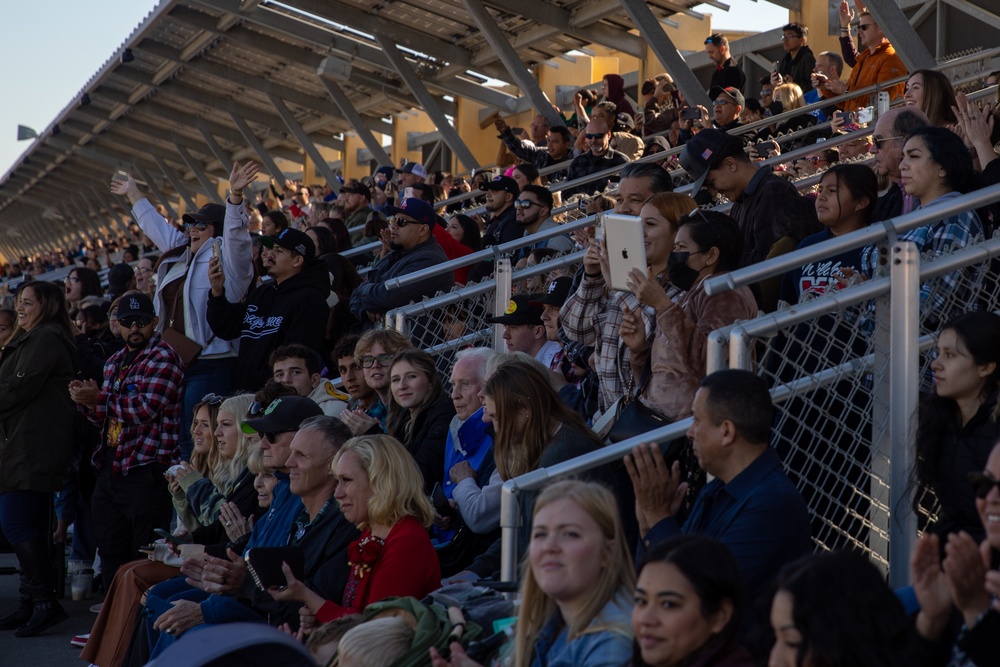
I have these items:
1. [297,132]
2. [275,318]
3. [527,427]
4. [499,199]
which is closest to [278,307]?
[275,318]

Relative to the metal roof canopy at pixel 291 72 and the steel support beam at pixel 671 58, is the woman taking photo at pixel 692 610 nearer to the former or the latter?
the steel support beam at pixel 671 58

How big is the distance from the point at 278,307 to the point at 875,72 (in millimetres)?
5342

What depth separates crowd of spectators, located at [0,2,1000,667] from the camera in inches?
121

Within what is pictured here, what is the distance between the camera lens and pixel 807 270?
5.04 m

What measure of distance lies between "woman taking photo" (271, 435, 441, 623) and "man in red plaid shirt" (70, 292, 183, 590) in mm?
2985

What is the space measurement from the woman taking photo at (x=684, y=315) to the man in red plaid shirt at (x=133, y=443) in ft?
12.3

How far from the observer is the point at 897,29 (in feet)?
32.8

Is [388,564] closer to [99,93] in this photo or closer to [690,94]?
[690,94]

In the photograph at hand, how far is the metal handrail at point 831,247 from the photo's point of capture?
3838mm

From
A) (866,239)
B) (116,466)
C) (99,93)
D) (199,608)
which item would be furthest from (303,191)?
(866,239)

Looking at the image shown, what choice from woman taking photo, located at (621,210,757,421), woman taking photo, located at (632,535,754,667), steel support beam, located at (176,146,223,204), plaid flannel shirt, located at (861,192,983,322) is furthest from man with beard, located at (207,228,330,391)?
steel support beam, located at (176,146,223,204)

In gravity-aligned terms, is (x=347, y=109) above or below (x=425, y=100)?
above

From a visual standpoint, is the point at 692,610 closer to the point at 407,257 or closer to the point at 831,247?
the point at 831,247

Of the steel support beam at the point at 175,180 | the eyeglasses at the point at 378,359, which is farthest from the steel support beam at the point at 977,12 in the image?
the steel support beam at the point at 175,180
